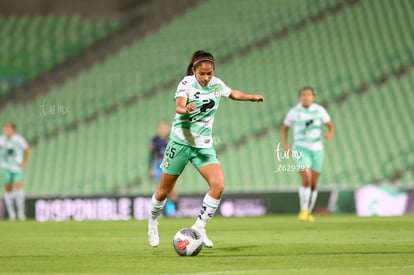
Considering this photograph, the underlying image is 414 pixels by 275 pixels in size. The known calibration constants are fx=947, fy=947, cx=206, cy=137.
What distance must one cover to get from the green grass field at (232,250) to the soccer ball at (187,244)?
0.11 metres

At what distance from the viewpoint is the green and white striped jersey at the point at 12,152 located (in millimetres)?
21984

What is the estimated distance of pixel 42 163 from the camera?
26859 mm

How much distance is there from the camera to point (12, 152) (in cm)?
2208

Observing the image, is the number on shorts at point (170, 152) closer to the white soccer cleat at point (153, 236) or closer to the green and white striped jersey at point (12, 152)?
the white soccer cleat at point (153, 236)

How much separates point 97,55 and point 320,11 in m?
7.36

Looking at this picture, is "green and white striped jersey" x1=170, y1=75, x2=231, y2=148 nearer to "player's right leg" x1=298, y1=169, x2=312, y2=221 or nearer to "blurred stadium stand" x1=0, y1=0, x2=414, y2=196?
"player's right leg" x1=298, y1=169, x2=312, y2=221

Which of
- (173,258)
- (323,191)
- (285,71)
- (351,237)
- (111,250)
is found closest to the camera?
(173,258)

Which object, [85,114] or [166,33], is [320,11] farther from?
[85,114]

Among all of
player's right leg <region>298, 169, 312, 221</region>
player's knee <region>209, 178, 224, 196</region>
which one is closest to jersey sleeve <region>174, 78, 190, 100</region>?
player's knee <region>209, 178, 224, 196</region>

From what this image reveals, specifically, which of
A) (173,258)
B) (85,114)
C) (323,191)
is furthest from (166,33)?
(173,258)

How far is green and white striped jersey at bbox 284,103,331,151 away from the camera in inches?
691

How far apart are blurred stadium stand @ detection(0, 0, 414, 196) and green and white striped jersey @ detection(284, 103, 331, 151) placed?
19.9ft

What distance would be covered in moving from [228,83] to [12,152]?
773 centimetres

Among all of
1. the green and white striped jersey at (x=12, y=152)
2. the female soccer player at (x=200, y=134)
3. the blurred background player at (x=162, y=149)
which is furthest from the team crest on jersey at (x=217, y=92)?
the green and white striped jersey at (x=12, y=152)
